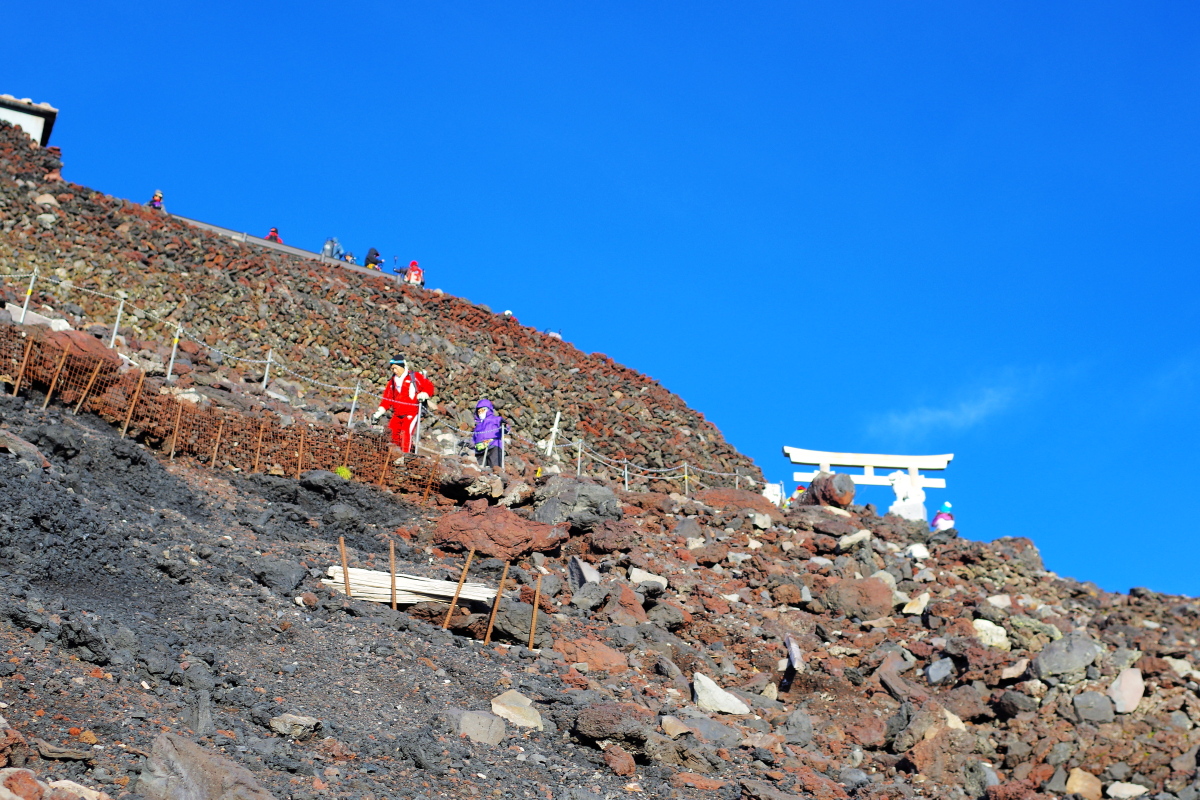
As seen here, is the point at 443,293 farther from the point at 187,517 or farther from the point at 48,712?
the point at 48,712

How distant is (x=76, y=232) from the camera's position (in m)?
25.1

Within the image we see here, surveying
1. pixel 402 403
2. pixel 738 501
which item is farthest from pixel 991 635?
pixel 402 403

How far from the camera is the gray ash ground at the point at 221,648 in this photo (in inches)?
277

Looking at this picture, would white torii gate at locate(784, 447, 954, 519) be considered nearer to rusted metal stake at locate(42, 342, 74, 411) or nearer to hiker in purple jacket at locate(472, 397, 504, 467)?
hiker in purple jacket at locate(472, 397, 504, 467)

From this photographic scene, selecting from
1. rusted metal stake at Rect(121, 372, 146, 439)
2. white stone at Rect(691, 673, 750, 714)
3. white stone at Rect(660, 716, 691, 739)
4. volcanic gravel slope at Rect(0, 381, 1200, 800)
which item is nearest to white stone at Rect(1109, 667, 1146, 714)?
volcanic gravel slope at Rect(0, 381, 1200, 800)

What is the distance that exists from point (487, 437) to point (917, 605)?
7579 mm

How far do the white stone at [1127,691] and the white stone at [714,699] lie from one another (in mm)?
4487

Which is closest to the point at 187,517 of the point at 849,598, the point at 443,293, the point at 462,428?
the point at 849,598

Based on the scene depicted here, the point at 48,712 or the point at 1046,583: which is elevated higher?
the point at 1046,583

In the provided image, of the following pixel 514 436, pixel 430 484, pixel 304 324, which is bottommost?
pixel 430 484

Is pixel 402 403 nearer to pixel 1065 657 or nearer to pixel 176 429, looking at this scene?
pixel 176 429

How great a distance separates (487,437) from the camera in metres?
18.2

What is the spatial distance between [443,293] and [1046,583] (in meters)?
20.6

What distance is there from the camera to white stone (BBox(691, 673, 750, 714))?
11.3 metres
